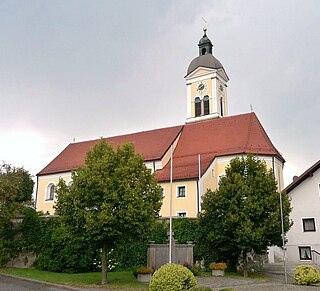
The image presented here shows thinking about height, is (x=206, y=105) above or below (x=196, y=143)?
above

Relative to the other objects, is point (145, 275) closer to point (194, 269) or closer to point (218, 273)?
point (194, 269)

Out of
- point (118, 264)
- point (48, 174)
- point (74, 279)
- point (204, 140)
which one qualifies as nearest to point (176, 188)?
point (204, 140)

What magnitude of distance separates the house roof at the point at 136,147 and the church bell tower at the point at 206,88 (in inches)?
277

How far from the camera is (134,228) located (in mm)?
19016

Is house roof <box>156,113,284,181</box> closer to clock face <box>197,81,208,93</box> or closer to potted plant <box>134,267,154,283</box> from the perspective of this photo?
clock face <box>197,81,208,93</box>

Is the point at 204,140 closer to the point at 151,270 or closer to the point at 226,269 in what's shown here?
the point at 226,269

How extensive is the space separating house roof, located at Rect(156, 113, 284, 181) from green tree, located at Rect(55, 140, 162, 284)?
14.8 meters

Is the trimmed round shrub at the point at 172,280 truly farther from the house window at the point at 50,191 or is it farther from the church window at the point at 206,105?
the church window at the point at 206,105

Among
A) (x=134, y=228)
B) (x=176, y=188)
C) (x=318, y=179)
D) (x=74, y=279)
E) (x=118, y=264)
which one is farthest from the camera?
(x=176, y=188)

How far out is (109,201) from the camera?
1880cm

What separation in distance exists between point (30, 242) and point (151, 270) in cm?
964

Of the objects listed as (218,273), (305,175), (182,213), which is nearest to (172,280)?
(218,273)

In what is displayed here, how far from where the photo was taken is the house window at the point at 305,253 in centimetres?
2931

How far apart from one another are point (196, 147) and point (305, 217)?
1398cm
